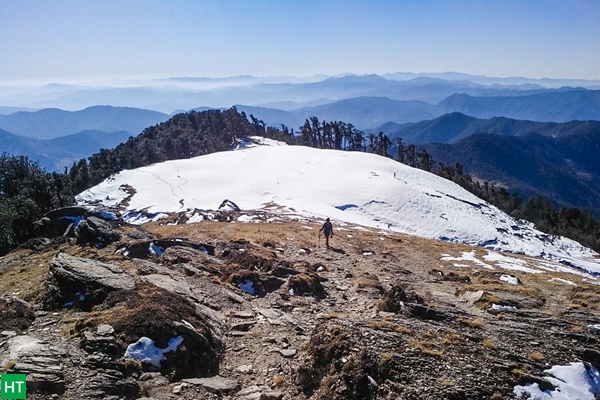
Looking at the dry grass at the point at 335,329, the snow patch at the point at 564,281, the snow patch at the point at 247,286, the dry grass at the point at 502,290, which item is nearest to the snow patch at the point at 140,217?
the snow patch at the point at 247,286

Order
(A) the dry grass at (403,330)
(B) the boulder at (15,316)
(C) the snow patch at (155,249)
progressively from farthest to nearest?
(C) the snow patch at (155,249) < (A) the dry grass at (403,330) < (B) the boulder at (15,316)

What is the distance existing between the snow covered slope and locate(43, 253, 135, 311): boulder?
39591 millimetres

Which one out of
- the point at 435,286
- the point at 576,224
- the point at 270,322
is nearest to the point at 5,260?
the point at 270,322

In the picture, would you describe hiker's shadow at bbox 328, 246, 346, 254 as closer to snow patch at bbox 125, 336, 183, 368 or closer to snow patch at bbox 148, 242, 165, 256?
snow patch at bbox 148, 242, 165, 256

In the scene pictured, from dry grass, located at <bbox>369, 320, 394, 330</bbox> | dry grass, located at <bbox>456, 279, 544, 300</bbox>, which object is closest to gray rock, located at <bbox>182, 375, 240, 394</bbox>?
dry grass, located at <bbox>369, 320, 394, 330</bbox>

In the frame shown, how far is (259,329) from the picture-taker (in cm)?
1723

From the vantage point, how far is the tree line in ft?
168

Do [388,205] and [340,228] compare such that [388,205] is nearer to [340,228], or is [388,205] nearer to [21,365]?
[340,228]

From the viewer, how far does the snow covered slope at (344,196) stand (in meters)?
59.2

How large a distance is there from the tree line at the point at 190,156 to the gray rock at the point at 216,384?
31161 millimetres

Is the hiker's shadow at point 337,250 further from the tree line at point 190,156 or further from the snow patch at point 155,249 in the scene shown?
the tree line at point 190,156

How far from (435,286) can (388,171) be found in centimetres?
6593

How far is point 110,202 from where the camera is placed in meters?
69.9

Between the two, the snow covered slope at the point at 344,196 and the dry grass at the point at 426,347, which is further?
the snow covered slope at the point at 344,196
